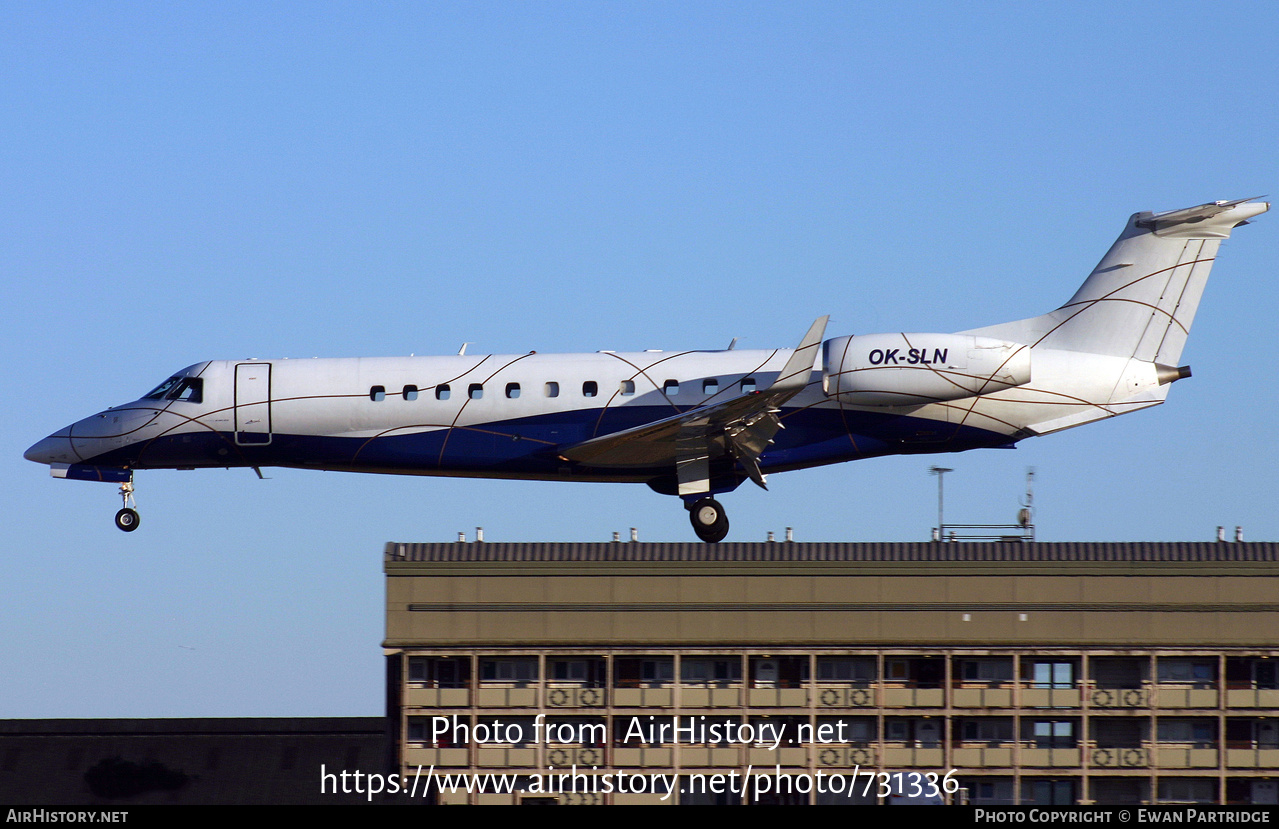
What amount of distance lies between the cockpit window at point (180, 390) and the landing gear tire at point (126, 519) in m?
2.27

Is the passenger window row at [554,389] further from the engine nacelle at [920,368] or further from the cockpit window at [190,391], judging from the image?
the cockpit window at [190,391]

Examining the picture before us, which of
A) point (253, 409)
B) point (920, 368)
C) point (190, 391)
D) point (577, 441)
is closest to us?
point (920, 368)

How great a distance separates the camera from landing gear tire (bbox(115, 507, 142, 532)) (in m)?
32.0

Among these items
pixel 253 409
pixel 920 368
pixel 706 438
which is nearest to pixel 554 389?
pixel 706 438

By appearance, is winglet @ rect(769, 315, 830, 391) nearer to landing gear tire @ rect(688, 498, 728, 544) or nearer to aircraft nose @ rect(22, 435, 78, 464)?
landing gear tire @ rect(688, 498, 728, 544)

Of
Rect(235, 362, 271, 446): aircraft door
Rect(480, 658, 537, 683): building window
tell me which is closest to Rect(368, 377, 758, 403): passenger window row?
Rect(235, 362, 271, 446): aircraft door

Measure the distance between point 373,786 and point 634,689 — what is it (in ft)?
33.5

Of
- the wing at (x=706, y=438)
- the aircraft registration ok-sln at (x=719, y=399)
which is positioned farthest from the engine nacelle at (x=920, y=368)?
the wing at (x=706, y=438)

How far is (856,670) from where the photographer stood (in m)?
37.7

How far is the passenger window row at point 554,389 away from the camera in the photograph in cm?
2958

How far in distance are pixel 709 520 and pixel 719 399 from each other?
92.3 inches

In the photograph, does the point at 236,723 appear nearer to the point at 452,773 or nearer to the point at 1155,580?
the point at 452,773

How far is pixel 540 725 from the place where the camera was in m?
37.1

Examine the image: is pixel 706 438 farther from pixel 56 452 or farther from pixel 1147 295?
pixel 56 452
